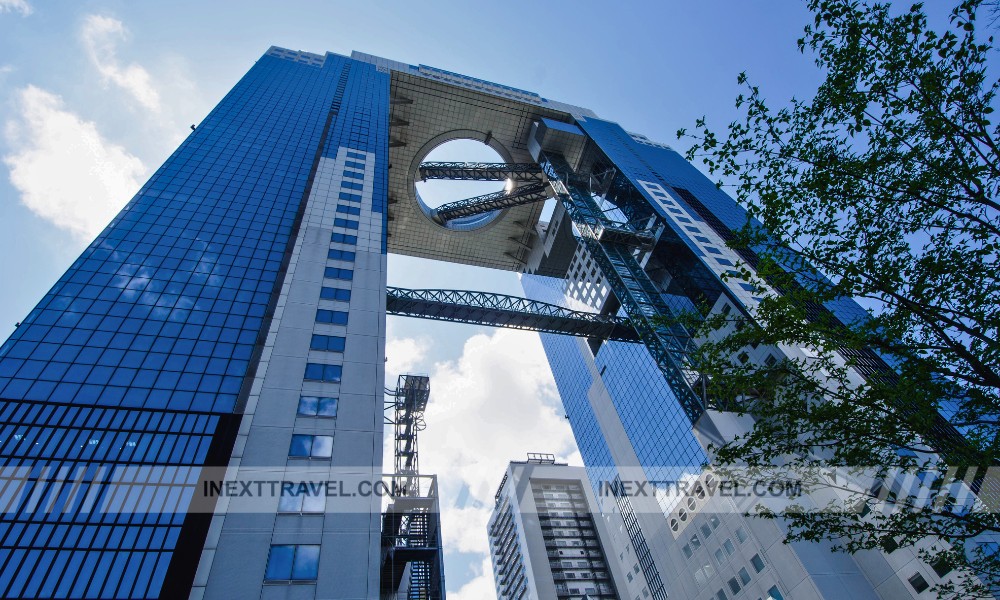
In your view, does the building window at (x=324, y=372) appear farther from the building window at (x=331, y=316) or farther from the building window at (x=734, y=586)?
the building window at (x=734, y=586)

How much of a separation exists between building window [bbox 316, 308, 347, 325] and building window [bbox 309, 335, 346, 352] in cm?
123

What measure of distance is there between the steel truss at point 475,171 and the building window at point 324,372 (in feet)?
163

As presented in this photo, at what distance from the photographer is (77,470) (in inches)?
778

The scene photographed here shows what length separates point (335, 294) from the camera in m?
30.5

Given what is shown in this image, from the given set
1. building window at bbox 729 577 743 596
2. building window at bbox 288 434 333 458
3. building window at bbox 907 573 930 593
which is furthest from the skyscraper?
building window at bbox 288 434 333 458

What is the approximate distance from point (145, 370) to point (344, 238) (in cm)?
1459

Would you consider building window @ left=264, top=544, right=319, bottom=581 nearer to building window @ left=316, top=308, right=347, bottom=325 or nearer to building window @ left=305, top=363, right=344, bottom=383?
building window @ left=305, top=363, right=344, bottom=383

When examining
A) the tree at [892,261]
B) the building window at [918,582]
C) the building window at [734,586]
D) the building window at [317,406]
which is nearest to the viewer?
the tree at [892,261]

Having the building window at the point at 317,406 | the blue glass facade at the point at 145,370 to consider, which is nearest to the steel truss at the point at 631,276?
the building window at the point at 317,406

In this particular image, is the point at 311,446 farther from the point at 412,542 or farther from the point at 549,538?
the point at 549,538

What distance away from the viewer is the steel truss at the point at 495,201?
2785 inches

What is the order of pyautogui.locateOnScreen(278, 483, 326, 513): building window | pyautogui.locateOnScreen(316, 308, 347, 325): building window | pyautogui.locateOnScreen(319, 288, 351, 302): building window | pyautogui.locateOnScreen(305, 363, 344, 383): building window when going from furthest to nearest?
pyautogui.locateOnScreen(319, 288, 351, 302): building window < pyautogui.locateOnScreen(316, 308, 347, 325): building window < pyautogui.locateOnScreen(305, 363, 344, 383): building window < pyautogui.locateOnScreen(278, 483, 326, 513): building window

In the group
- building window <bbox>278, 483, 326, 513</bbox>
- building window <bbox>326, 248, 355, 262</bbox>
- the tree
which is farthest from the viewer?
building window <bbox>326, 248, 355, 262</bbox>

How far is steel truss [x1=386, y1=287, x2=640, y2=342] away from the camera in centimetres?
4984
